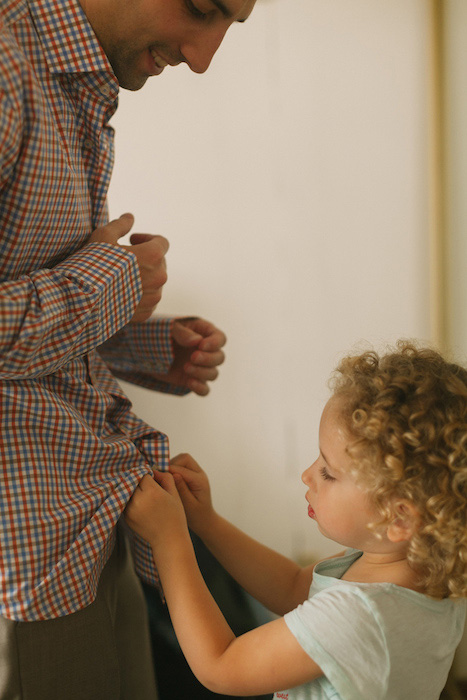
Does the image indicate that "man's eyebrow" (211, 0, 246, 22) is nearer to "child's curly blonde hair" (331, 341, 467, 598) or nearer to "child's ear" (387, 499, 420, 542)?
"child's curly blonde hair" (331, 341, 467, 598)

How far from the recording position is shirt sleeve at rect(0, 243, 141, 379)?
782 mm

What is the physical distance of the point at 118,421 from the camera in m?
1.05

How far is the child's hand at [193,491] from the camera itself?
1.09 meters

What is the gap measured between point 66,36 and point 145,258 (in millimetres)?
300

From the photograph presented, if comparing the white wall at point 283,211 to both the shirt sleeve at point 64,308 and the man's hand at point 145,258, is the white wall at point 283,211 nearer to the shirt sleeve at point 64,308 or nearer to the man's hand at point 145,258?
the man's hand at point 145,258

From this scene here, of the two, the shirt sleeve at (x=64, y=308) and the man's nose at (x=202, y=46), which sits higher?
the man's nose at (x=202, y=46)

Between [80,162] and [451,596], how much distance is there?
0.74m

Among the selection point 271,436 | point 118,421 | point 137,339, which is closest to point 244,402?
point 271,436

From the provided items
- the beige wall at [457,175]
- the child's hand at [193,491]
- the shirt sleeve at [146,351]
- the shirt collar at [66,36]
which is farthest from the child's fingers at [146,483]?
the beige wall at [457,175]

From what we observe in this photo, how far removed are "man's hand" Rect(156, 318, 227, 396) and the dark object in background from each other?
0.29 metres

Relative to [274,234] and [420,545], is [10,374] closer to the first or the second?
[420,545]

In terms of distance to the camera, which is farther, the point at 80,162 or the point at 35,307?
the point at 80,162

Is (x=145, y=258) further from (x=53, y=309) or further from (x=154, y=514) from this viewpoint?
(x=154, y=514)

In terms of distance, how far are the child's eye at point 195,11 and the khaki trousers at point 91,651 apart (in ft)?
2.51
